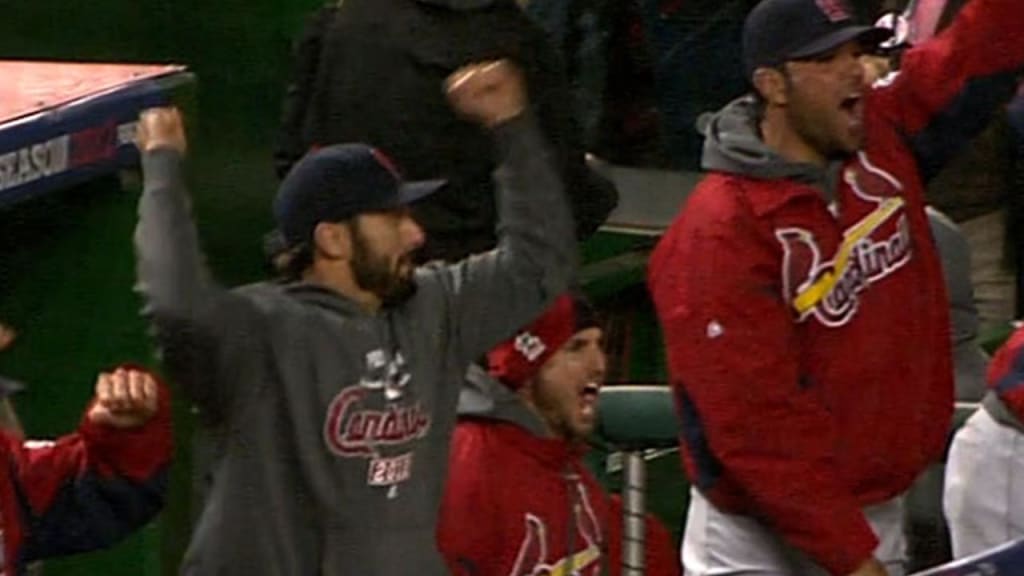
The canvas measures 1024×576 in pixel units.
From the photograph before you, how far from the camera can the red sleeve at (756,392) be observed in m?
4.86

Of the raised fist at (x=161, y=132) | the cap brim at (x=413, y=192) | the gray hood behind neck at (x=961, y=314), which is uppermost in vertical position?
the raised fist at (x=161, y=132)

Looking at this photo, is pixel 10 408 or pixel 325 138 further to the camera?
pixel 325 138

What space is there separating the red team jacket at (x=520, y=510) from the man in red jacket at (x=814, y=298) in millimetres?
233

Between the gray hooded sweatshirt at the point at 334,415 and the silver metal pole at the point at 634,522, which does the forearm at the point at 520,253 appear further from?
the silver metal pole at the point at 634,522

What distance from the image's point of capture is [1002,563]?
4.22 metres

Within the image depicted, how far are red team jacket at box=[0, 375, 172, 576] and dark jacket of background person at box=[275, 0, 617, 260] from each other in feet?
4.36

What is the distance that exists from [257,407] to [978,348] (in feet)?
8.29

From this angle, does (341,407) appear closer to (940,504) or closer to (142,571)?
(142,571)

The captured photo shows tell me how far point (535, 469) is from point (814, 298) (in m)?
0.68

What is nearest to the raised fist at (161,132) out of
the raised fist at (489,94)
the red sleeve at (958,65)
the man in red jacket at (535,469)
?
the raised fist at (489,94)

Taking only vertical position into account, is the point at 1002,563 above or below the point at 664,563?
above

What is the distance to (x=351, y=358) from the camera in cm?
456

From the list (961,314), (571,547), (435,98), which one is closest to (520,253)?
(571,547)

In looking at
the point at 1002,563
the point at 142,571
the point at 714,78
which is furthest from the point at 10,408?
the point at 714,78
